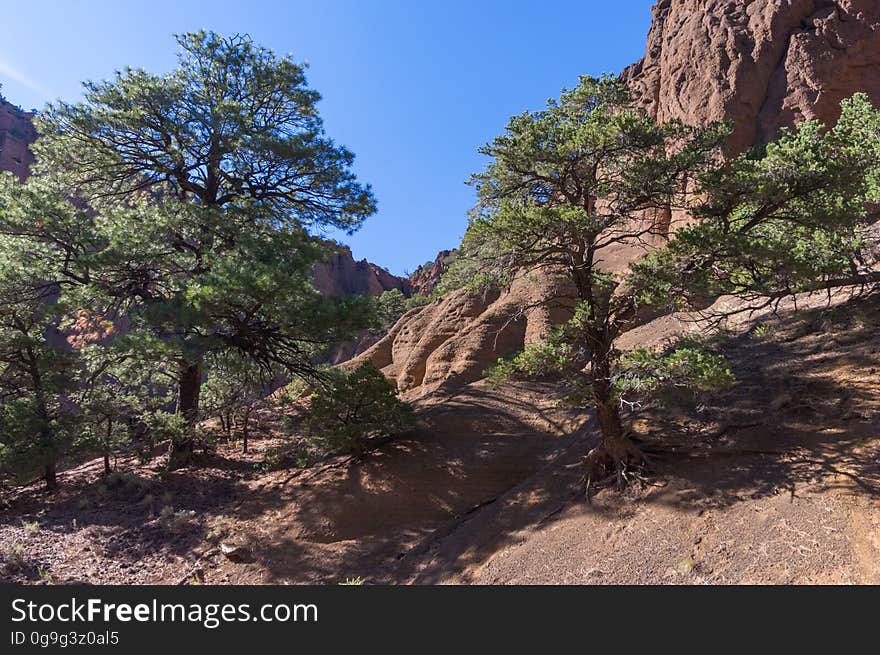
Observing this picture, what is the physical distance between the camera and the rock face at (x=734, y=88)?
16828 mm

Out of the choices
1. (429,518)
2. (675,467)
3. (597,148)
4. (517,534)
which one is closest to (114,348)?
(429,518)

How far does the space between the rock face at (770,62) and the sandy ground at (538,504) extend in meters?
15.5

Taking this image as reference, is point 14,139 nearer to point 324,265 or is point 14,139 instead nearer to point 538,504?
point 324,265

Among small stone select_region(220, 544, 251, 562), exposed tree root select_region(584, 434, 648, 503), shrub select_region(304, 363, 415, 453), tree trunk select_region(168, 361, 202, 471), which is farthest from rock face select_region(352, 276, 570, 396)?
small stone select_region(220, 544, 251, 562)

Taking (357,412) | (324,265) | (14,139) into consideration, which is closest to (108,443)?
(357,412)

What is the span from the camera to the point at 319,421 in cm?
1032

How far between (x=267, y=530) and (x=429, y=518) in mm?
3013

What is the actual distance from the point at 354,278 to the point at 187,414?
55.3 m

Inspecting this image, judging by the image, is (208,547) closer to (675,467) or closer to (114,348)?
(114,348)

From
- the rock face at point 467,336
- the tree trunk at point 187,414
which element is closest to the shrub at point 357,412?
the tree trunk at point 187,414

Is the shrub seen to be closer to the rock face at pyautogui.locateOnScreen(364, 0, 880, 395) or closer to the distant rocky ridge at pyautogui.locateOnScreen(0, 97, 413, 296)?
the rock face at pyautogui.locateOnScreen(364, 0, 880, 395)

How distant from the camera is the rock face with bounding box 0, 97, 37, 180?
43281mm

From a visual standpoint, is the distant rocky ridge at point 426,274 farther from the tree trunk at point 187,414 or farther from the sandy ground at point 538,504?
the sandy ground at point 538,504

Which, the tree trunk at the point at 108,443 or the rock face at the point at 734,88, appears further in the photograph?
the rock face at the point at 734,88
